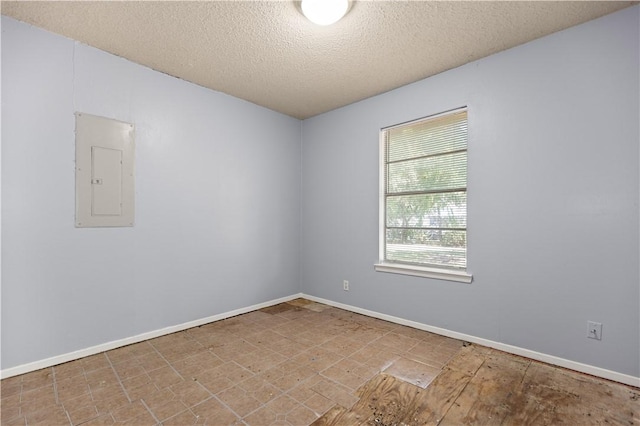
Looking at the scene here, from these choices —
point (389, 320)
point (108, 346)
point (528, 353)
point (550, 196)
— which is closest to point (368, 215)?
point (389, 320)

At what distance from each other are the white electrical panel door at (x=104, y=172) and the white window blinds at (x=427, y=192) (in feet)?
9.12

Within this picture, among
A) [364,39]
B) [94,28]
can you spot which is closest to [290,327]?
[364,39]

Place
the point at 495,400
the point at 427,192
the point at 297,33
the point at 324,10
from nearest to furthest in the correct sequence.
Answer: the point at 495,400, the point at 324,10, the point at 297,33, the point at 427,192

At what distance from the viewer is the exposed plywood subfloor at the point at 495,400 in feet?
5.93

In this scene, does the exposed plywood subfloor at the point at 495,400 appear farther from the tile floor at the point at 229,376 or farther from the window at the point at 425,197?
the window at the point at 425,197

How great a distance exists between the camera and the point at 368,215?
3.79 metres

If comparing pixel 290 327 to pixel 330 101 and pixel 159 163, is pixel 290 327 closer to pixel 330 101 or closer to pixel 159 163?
pixel 159 163

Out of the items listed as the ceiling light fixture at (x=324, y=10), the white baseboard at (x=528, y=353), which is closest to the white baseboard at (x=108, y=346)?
the white baseboard at (x=528, y=353)

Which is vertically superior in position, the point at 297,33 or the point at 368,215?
the point at 297,33

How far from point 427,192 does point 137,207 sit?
3028 mm

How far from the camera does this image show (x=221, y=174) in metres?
3.67

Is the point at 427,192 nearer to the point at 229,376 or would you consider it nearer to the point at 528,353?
the point at 528,353

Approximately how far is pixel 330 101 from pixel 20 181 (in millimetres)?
3191

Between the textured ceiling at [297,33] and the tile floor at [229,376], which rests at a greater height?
the textured ceiling at [297,33]
